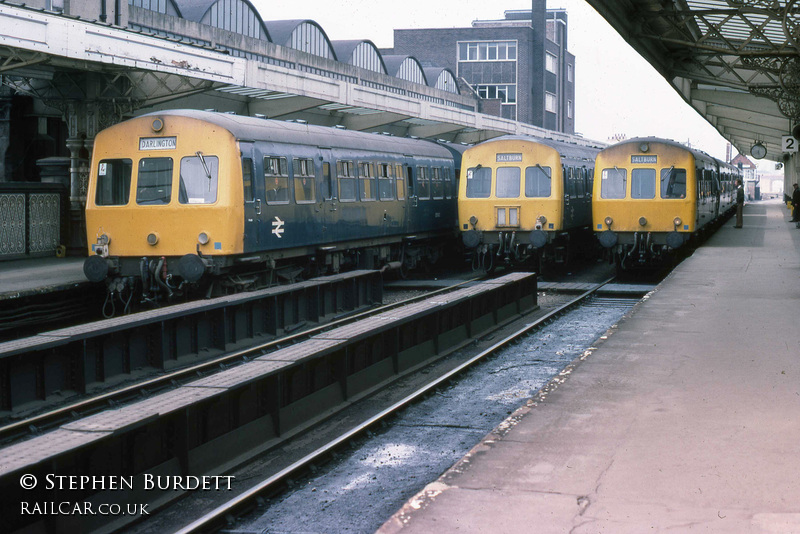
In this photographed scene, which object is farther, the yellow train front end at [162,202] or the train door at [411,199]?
the train door at [411,199]

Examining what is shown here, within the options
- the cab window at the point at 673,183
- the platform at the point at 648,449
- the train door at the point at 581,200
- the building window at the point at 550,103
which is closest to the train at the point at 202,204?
the platform at the point at 648,449

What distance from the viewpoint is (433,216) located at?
23547 millimetres

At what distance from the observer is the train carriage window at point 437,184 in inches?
930

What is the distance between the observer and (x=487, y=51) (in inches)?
3219

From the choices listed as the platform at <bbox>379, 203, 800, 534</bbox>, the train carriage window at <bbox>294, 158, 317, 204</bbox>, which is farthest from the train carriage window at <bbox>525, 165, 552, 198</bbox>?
the platform at <bbox>379, 203, 800, 534</bbox>

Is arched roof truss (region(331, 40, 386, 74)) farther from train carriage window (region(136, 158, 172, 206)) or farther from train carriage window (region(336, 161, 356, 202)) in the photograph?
train carriage window (region(136, 158, 172, 206))

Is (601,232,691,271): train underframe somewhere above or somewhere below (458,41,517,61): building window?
below

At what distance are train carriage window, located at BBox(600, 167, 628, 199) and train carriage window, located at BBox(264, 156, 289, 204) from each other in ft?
28.8

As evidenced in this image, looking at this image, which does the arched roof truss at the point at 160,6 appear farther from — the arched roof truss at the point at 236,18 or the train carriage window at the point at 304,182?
the train carriage window at the point at 304,182

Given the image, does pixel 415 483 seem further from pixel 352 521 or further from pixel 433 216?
pixel 433 216

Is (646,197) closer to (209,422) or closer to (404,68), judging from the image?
(209,422)

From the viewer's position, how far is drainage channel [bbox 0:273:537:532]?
6023mm

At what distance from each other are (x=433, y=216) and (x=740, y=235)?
1256cm

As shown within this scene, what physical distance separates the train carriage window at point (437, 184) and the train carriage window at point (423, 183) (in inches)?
12.7
